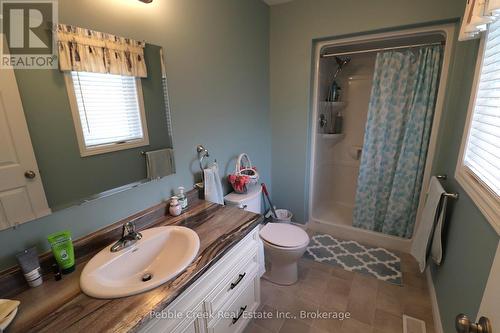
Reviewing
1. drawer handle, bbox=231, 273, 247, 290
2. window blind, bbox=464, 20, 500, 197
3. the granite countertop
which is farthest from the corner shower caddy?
the granite countertop

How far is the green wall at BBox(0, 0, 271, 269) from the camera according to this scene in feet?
3.41

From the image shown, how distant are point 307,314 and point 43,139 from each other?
1.88 m

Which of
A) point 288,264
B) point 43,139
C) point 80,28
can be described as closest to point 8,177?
point 43,139

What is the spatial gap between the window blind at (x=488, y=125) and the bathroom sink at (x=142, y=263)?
132 cm

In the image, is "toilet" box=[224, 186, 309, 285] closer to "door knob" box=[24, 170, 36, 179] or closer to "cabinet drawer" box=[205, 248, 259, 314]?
"cabinet drawer" box=[205, 248, 259, 314]

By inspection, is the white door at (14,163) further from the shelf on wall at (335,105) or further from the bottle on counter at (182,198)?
the shelf on wall at (335,105)

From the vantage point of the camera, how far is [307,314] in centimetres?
168

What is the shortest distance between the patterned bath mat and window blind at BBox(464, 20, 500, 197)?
47.0 inches

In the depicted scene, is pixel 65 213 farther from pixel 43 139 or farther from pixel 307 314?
pixel 307 314

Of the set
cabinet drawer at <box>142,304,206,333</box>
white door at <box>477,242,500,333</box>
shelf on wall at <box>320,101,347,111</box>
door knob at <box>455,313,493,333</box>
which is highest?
shelf on wall at <box>320,101,347,111</box>

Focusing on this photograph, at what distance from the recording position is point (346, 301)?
5.83ft

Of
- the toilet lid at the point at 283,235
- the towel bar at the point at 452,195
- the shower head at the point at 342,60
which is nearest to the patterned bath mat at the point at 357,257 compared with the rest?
the toilet lid at the point at 283,235

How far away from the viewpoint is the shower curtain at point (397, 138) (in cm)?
204

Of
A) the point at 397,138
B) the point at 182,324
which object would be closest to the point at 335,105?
the point at 397,138
